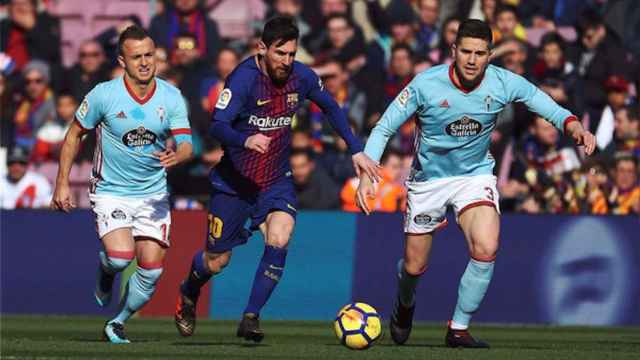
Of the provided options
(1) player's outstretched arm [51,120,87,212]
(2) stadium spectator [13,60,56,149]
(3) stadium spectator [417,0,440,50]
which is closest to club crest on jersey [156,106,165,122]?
(1) player's outstretched arm [51,120,87,212]

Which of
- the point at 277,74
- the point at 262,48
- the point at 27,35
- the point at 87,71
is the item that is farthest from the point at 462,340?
the point at 27,35

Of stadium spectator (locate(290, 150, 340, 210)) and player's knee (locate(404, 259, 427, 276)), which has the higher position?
player's knee (locate(404, 259, 427, 276))

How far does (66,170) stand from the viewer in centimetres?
1212

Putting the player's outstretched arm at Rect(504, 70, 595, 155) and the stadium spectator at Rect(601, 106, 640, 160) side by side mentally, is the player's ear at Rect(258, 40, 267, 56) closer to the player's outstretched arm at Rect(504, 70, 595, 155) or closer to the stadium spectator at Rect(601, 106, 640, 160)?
the player's outstretched arm at Rect(504, 70, 595, 155)

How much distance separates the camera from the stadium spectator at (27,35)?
19312mm

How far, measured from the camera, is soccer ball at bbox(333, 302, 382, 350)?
11102mm

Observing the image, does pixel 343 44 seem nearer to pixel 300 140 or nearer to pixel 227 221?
pixel 300 140

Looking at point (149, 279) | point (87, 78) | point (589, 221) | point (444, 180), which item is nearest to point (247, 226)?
point (149, 279)

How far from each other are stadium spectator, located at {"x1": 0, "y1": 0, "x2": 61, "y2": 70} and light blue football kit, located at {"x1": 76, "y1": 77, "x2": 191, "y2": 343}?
7.10 meters

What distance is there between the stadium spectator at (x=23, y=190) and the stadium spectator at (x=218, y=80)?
6.83 ft

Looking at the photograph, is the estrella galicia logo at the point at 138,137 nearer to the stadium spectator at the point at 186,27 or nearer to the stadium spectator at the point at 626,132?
the stadium spectator at the point at 186,27

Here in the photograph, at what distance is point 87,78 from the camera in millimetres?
18766

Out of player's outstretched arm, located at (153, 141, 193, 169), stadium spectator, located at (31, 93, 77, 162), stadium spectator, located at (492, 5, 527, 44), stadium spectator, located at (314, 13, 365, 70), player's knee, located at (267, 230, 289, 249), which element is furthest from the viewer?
stadium spectator, located at (314, 13, 365, 70)

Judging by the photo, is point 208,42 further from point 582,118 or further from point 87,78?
point 582,118
